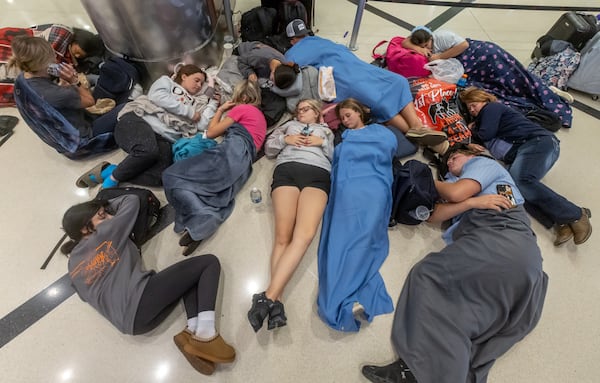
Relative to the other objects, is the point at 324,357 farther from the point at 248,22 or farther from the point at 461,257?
the point at 248,22

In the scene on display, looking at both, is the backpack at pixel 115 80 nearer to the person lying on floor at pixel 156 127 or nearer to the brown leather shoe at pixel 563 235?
the person lying on floor at pixel 156 127

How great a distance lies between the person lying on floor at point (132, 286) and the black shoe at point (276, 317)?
20cm

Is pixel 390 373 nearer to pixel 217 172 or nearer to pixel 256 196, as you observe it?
pixel 256 196

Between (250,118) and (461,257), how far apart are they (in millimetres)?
1379

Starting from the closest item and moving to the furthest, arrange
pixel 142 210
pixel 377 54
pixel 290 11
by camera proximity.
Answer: pixel 142 210, pixel 290 11, pixel 377 54

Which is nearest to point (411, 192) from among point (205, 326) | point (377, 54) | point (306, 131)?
point (306, 131)

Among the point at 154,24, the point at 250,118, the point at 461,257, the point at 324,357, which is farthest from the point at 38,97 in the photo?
the point at 461,257

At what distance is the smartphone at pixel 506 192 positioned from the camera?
1.45m

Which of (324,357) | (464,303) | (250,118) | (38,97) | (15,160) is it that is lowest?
(324,357)

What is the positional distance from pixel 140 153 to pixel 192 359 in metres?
1.13

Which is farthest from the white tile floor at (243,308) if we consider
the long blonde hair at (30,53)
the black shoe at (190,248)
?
the long blonde hair at (30,53)

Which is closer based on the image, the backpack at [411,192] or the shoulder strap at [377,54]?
the backpack at [411,192]

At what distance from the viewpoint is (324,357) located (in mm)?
1286

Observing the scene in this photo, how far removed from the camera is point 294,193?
161cm
